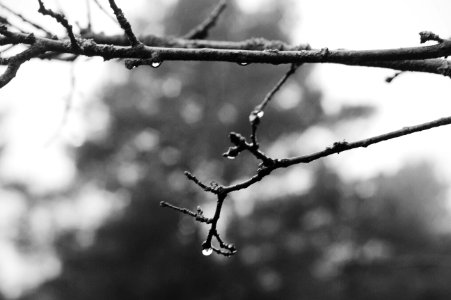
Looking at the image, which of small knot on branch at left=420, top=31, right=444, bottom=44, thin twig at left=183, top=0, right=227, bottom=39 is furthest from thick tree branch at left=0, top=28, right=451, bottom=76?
thin twig at left=183, top=0, right=227, bottom=39

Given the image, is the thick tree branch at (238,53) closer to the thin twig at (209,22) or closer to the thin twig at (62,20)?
the thin twig at (62,20)

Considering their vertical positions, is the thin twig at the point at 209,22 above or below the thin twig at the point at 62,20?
above

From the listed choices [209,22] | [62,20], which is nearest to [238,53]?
[62,20]

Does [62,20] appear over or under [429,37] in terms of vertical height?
under

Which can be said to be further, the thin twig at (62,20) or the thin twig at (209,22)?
the thin twig at (209,22)

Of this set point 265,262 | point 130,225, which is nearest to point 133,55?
point 130,225

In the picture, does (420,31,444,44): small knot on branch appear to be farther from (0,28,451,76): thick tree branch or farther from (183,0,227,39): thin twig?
(183,0,227,39): thin twig

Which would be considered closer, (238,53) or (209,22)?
(238,53)

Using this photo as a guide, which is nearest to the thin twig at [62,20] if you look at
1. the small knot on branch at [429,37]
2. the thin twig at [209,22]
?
the small knot on branch at [429,37]

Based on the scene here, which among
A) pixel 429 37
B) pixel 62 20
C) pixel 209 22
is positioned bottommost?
pixel 62 20

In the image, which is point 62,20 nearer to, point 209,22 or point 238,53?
point 238,53

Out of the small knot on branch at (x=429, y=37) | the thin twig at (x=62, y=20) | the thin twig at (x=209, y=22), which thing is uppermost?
the thin twig at (x=209, y=22)
